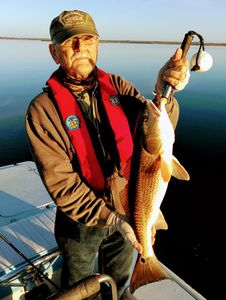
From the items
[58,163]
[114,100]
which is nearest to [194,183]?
[114,100]

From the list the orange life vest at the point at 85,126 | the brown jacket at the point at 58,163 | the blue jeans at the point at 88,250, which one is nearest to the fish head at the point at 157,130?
the brown jacket at the point at 58,163

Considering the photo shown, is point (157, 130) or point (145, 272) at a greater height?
point (157, 130)

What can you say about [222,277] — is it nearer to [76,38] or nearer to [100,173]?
[100,173]

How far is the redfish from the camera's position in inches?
97.3

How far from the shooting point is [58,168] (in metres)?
2.98

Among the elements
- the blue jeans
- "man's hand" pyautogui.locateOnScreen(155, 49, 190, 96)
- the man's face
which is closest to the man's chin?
the man's face

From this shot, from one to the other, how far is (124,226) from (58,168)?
85 cm

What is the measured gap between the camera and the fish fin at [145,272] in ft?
9.27

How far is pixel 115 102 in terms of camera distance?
329cm

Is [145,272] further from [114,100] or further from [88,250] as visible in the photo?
[114,100]

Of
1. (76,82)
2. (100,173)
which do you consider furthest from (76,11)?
(100,173)

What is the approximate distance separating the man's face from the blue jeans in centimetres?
161

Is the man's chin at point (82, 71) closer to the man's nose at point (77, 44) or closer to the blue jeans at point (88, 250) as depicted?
the man's nose at point (77, 44)

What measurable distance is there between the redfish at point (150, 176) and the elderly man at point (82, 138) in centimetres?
18
